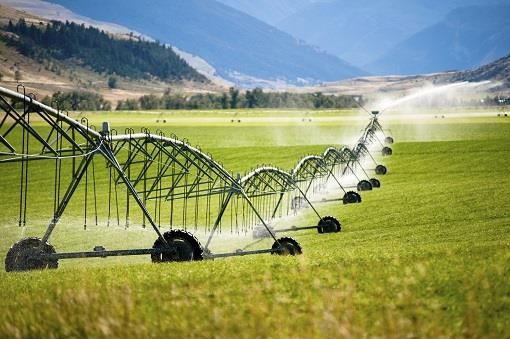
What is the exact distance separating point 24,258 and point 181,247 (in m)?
4.85

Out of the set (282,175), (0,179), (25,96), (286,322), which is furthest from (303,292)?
(0,179)

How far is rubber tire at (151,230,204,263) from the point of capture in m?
25.0

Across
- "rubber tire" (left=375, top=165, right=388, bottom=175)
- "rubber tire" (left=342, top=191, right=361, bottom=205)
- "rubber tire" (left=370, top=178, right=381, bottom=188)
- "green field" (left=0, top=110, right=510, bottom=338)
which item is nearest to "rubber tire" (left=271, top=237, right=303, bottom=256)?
"green field" (left=0, top=110, right=510, bottom=338)

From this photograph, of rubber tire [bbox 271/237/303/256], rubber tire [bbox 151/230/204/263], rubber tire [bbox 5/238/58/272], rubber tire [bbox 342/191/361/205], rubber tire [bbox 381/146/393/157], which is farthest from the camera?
rubber tire [bbox 381/146/393/157]

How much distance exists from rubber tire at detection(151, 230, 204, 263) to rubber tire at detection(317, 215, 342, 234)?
49.7 feet

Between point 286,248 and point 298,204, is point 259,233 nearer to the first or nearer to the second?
point 286,248

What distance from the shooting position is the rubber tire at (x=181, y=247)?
25.0 metres

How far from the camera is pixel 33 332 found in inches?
432

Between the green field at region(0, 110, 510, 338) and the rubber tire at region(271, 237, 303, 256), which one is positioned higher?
the green field at region(0, 110, 510, 338)

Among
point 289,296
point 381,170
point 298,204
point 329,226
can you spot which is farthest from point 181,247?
point 381,170

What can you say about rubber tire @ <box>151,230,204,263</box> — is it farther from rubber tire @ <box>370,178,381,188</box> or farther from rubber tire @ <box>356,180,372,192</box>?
rubber tire @ <box>370,178,381,188</box>

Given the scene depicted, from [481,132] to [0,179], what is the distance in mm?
81058

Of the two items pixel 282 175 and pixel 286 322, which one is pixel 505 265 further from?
pixel 282 175

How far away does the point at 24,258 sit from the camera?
973 inches
